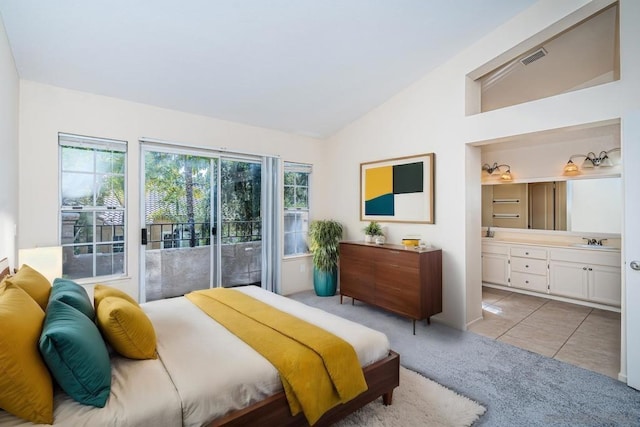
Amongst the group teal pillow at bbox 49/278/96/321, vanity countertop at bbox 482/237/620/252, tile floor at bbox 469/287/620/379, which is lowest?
tile floor at bbox 469/287/620/379

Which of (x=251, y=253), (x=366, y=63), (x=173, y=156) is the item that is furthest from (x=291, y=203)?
(x=366, y=63)

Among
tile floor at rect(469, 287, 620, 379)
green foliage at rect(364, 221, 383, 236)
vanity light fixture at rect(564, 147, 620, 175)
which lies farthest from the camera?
A: green foliage at rect(364, 221, 383, 236)

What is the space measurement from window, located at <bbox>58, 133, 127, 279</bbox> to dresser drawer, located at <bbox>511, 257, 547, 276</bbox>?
5.36 m

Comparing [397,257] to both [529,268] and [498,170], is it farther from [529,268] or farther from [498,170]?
[498,170]

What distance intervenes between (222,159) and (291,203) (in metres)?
1.29

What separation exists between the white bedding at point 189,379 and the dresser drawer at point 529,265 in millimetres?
3617

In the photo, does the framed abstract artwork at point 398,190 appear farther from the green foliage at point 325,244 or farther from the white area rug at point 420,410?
the white area rug at point 420,410

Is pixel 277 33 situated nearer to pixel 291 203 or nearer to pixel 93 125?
pixel 93 125

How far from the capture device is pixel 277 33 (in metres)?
2.80

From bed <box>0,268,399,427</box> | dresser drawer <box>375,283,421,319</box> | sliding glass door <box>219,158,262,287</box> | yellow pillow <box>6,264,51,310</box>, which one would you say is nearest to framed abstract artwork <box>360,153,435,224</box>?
dresser drawer <box>375,283,421,319</box>

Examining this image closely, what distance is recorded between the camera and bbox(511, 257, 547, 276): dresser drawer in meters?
4.47

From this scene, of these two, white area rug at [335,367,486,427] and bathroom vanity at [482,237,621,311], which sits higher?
bathroom vanity at [482,237,621,311]

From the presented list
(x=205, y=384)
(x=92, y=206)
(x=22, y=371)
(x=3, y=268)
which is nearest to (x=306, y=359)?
(x=205, y=384)

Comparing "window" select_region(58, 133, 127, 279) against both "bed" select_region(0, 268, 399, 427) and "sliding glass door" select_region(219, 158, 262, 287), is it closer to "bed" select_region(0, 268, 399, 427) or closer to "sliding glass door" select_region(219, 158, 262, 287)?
"sliding glass door" select_region(219, 158, 262, 287)
